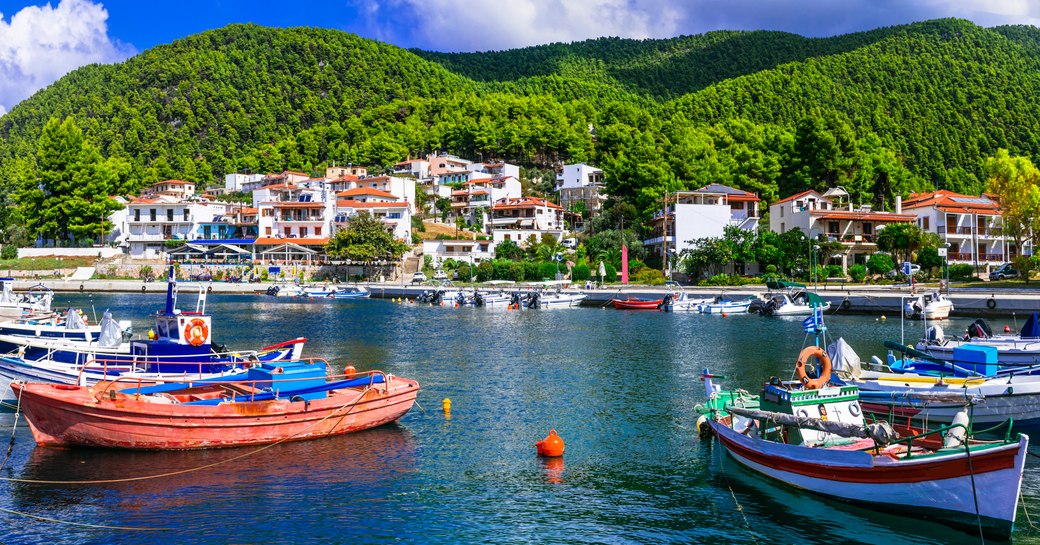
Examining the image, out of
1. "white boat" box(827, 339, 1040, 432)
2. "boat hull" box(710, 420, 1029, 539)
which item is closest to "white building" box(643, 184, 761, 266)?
"white boat" box(827, 339, 1040, 432)

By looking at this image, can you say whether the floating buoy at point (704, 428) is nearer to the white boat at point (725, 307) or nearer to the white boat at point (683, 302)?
the white boat at point (725, 307)

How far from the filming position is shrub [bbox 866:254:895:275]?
70500mm

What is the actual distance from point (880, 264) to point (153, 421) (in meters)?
67.5

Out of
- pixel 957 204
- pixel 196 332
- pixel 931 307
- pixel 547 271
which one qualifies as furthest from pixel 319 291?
pixel 957 204

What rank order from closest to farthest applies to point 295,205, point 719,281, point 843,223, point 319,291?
point 719,281, point 843,223, point 319,291, point 295,205

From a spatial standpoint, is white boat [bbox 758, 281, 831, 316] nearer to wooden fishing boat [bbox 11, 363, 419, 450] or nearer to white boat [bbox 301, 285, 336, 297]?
wooden fishing boat [bbox 11, 363, 419, 450]

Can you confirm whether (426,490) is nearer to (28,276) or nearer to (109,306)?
(109,306)

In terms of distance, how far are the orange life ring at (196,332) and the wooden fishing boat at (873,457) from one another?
51.1 ft

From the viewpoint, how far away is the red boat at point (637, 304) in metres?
63.4

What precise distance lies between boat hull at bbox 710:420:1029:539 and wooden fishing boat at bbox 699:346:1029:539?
15 mm

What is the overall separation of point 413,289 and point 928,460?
72.4 metres

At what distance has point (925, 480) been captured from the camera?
1305 centimetres

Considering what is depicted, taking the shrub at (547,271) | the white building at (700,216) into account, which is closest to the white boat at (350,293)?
the shrub at (547,271)

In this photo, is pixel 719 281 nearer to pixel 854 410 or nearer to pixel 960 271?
pixel 960 271
